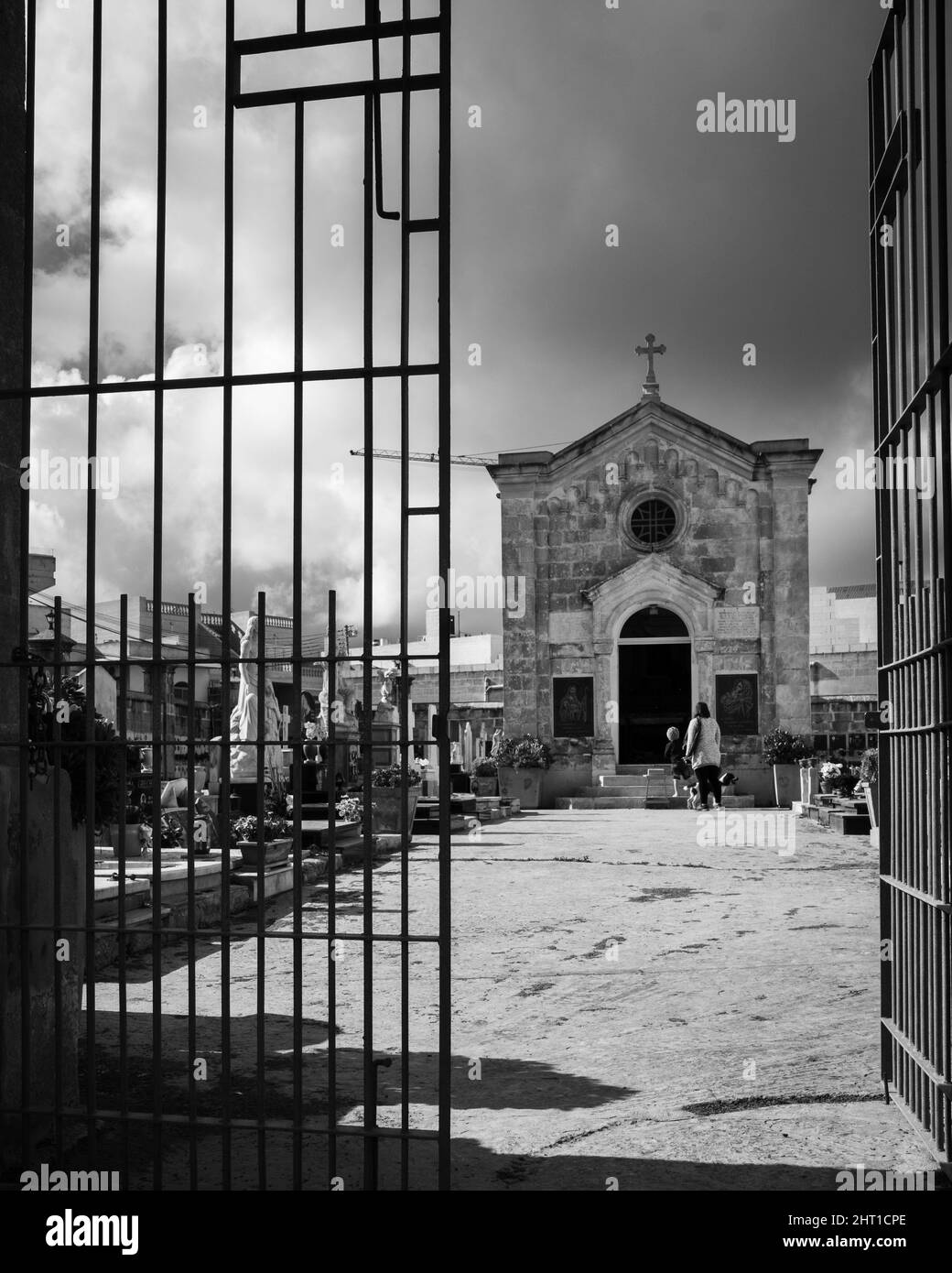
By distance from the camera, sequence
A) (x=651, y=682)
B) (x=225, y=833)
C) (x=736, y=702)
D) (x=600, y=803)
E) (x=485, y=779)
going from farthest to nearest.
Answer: (x=651, y=682), (x=736, y=702), (x=485, y=779), (x=600, y=803), (x=225, y=833)

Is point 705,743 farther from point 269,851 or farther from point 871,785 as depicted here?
point 269,851

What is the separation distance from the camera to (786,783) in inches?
988

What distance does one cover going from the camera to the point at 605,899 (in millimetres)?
11070

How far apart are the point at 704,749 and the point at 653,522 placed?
1015 cm

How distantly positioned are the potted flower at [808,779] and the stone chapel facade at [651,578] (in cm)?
280

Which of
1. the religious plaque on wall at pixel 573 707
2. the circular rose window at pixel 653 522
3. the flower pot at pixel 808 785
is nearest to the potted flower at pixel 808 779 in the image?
the flower pot at pixel 808 785

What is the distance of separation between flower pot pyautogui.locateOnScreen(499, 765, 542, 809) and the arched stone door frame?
1690mm

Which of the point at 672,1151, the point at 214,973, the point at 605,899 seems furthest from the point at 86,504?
the point at 605,899

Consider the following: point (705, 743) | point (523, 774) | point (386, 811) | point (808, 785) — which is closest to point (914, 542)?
point (386, 811)

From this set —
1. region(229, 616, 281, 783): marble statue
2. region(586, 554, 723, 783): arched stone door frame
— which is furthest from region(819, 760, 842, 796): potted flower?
region(229, 616, 281, 783): marble statue

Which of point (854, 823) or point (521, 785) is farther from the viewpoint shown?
point (521, 785)
